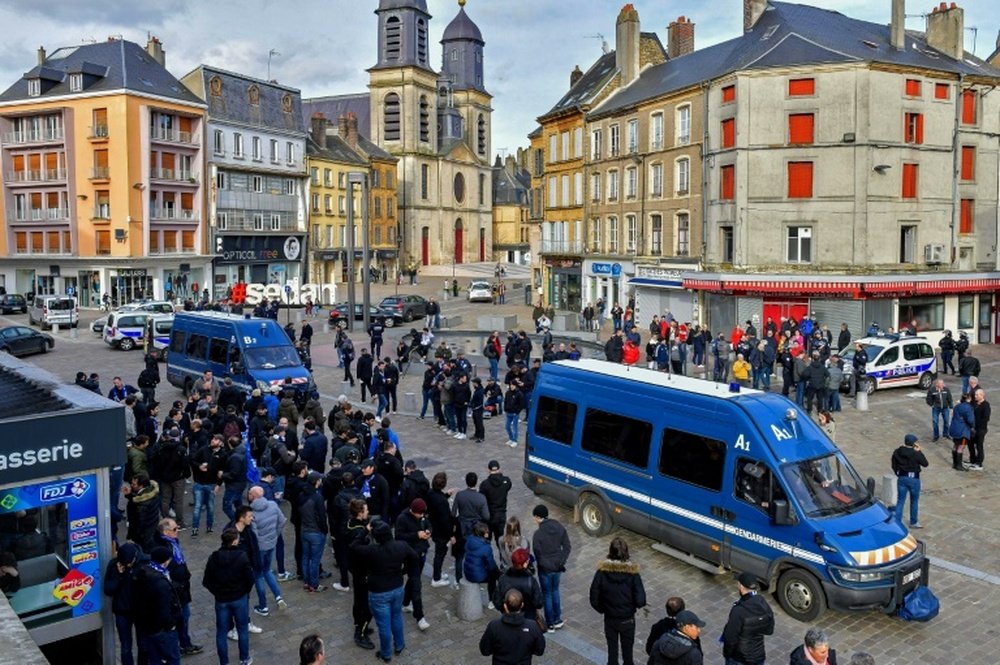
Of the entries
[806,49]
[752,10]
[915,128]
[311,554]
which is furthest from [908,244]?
[311,554]

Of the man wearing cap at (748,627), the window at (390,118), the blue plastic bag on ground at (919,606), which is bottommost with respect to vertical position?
the blue plastic bag on ground at (919,606)

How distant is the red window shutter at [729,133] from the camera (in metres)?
35.9

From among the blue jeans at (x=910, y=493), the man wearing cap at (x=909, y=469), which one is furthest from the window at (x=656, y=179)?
the man wearing cap at (x=909, y=469)

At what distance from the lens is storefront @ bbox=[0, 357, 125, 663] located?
8.13 meters

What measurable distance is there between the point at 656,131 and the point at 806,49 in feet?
28.0

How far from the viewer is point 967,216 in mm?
36344

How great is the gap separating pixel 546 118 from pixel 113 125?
25.0m

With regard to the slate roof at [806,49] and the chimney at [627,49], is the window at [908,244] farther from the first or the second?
the chimney at [627,49]

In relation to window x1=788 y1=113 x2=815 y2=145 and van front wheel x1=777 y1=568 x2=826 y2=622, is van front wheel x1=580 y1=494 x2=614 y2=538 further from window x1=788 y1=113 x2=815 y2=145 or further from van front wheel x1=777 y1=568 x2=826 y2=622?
window x1=788 y1=113 x2=815 y2=145

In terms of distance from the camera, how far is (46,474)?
27.1ft

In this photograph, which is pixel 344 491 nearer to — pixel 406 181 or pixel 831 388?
pixel 831 388

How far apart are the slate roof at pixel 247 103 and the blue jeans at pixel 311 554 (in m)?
50.6

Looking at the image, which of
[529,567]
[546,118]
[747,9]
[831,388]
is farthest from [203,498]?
[546,118]

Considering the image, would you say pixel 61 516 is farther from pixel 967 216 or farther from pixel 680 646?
pixel 967 216
